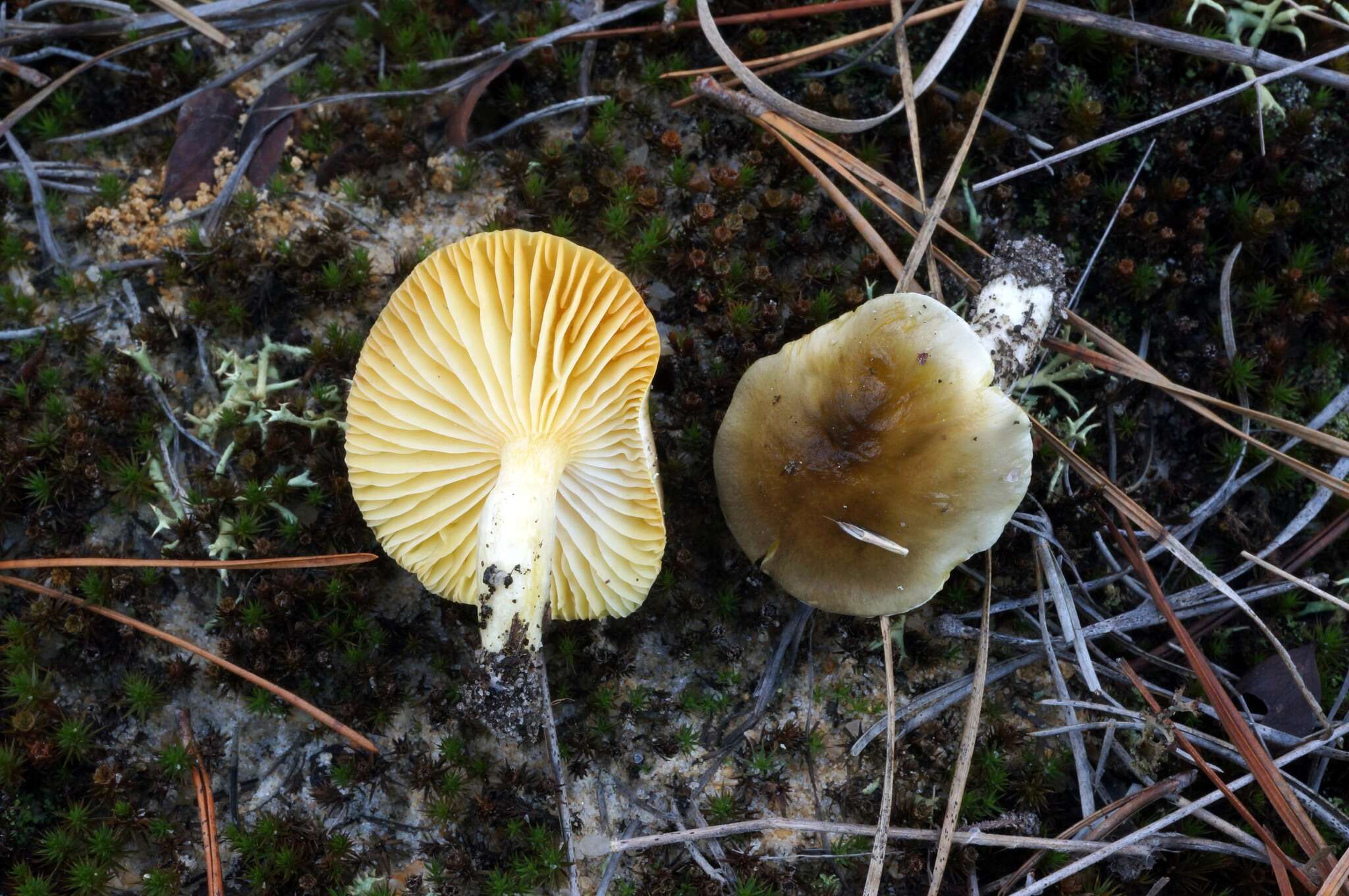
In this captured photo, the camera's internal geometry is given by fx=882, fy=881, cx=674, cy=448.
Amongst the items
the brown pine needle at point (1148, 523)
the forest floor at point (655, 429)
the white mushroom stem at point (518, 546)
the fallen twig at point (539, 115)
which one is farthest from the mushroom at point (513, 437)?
the brown pine needle at point (1148, 523)

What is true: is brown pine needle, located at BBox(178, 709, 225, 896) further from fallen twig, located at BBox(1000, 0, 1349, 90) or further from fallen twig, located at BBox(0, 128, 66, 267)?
fallen twig, located at BBox(1000, 0, 1349, 90)

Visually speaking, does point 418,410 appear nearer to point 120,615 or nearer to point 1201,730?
point 120,615

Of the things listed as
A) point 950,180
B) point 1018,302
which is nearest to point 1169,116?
point 950,180

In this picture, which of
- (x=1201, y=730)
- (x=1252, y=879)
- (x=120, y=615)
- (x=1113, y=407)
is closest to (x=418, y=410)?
(x=120, y=615)

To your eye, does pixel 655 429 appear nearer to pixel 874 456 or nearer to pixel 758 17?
pixel 874 456

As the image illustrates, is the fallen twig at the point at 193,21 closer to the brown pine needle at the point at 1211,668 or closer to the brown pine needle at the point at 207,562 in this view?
the brown pine needle at the point at 207,562

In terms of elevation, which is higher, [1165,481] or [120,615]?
[1165,481]
